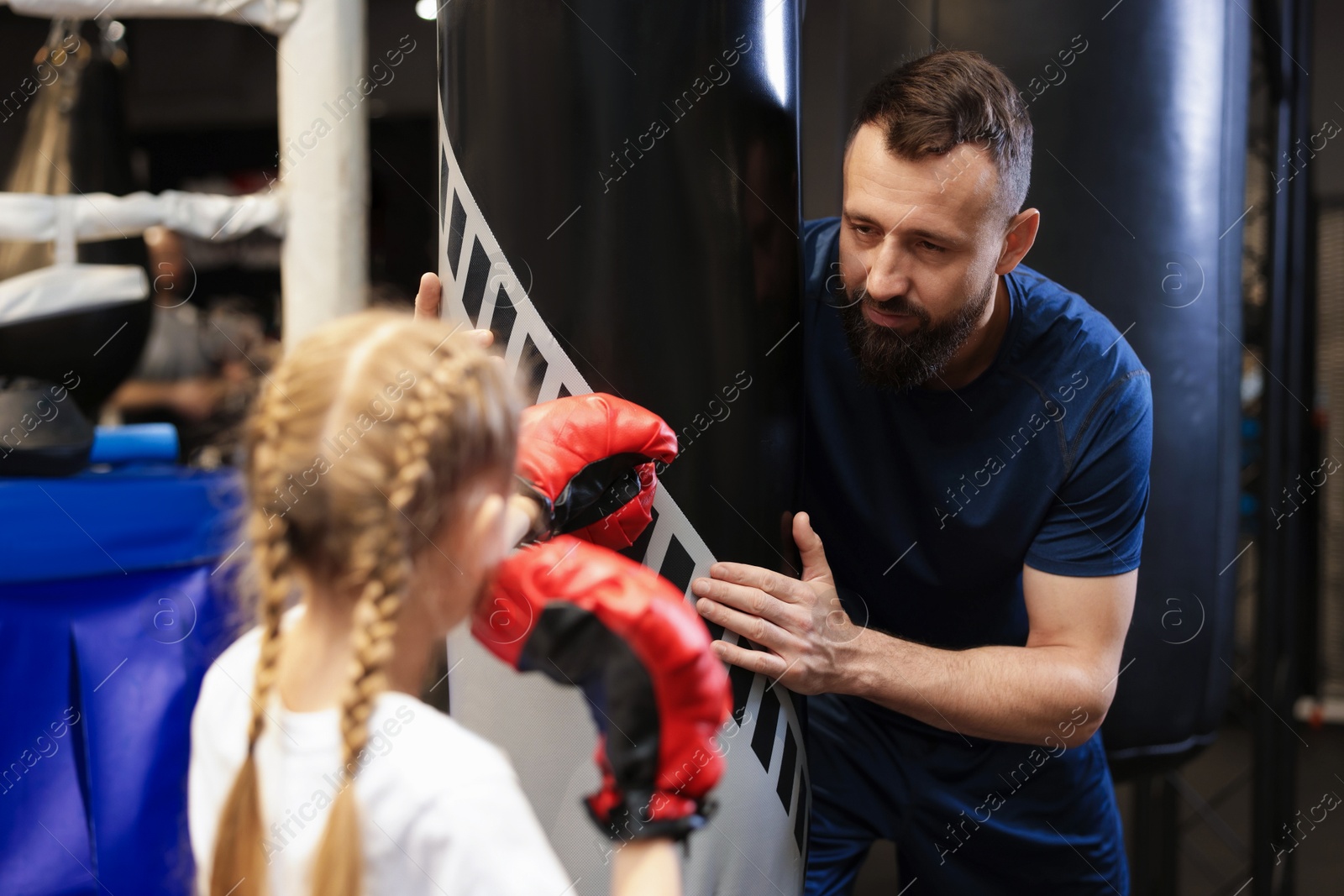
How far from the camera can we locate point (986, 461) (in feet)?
4.17

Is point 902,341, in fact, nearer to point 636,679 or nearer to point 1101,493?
point 1101,493

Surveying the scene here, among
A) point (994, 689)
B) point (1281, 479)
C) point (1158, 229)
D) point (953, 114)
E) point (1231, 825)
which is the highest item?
point (953, 114)

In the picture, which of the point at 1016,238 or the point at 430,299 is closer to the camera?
the point at 430,299

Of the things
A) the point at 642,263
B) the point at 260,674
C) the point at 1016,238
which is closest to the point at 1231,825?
the point at 1016,238

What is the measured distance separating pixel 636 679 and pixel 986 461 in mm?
784

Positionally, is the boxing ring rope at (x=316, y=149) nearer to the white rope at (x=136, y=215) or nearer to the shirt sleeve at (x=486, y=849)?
the white rope at (x=136, y=215)

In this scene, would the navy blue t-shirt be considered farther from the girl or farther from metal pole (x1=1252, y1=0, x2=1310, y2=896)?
metal pole (x1=1252, y1=0, x2=1310, y2=896)

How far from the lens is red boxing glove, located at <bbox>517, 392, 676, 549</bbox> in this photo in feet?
2.57

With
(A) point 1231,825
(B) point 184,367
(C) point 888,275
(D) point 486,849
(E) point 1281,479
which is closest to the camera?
(D) point 486,849

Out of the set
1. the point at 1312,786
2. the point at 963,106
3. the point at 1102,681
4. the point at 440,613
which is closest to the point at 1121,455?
the point at 1102,681

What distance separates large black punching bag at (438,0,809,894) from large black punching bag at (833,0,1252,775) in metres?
0.73

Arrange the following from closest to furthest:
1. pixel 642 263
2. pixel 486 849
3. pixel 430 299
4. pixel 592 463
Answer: pixel 486 849 → pixel 592 463 → pixel 642 263 → pixel 430 299

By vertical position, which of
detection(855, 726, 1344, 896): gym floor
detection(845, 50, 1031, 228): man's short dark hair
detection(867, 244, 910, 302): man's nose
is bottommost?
detection(855, 726, 1344, 896): gym floor

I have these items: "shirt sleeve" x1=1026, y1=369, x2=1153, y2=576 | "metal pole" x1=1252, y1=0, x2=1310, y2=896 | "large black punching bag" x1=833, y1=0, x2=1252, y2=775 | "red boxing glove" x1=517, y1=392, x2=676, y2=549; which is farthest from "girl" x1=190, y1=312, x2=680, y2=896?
"metal pole" x1=1252, y1=0, x2=1310, y2=896
